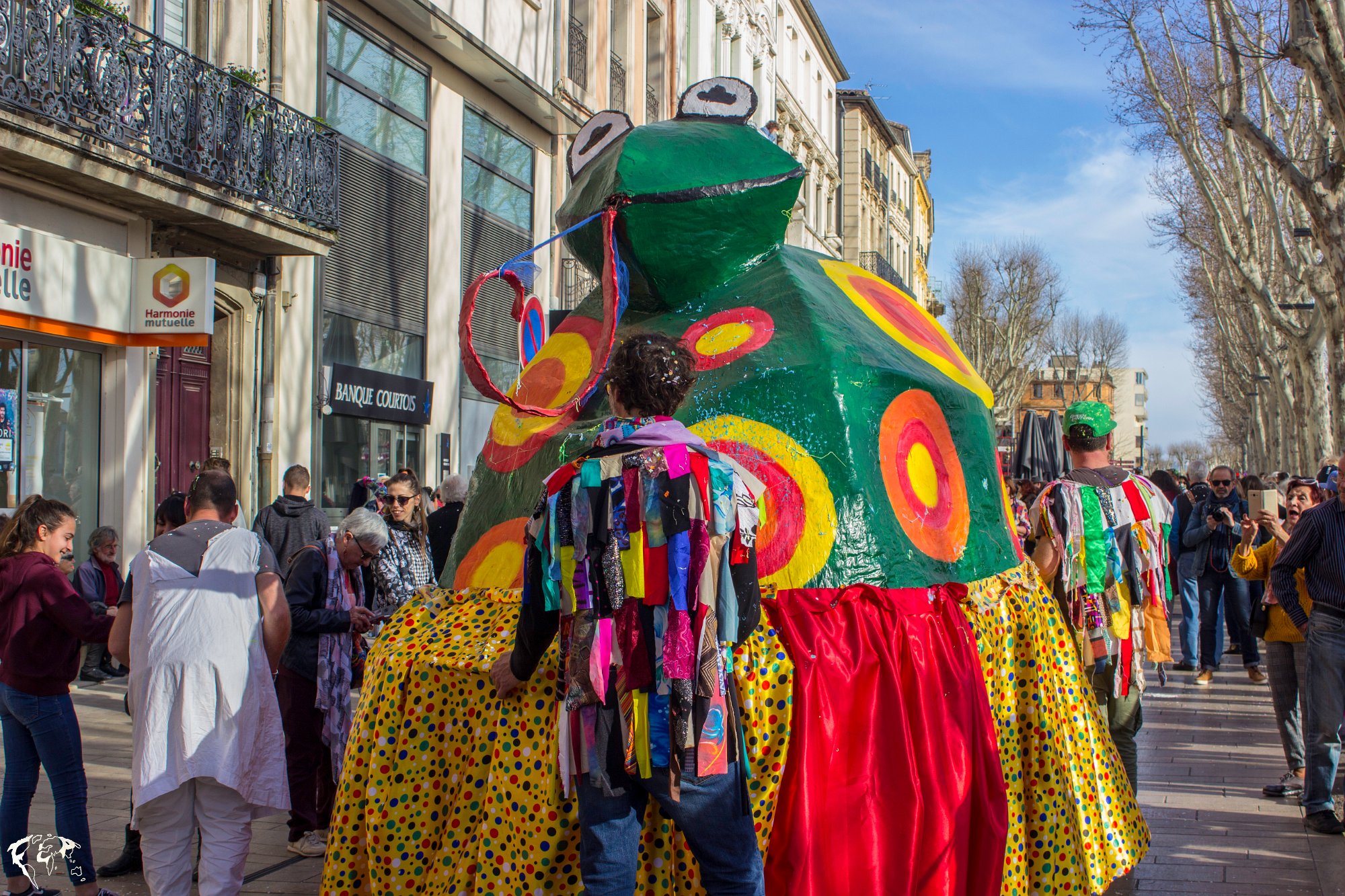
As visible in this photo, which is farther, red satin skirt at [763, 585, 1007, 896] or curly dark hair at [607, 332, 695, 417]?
red satin skirt at [763, 585, 1007, 896]

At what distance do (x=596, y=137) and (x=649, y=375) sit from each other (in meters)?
1.80

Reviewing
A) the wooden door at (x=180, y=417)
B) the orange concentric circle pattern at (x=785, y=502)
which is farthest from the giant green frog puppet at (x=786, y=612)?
the wooden door at (x=180, y=417)

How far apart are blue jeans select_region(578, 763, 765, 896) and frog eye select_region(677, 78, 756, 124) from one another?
2.37 meters

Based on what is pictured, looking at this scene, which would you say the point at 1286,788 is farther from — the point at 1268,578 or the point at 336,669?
the point at 336,669

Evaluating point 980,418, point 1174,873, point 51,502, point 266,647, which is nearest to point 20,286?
point 51,502

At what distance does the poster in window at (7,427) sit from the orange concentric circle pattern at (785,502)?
8460 millimetres

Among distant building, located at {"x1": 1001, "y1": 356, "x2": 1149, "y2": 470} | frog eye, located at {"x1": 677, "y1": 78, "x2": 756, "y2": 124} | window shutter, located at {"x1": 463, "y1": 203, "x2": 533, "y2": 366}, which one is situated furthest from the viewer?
distant building, located at {"x1": 1001, "y1": 356, "x2": 1149, "y2": 470}

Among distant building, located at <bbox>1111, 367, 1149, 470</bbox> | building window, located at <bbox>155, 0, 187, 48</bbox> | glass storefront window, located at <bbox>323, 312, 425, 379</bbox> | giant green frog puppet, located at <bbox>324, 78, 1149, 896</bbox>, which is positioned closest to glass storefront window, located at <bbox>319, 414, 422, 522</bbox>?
glass storefront window, located at <bbox>323, 312, 425, 379</bbox>

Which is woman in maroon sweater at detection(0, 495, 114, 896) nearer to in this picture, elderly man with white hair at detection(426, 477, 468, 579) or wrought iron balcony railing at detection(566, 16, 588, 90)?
elderly man with white hair at detection(426, 477, 468, 579)

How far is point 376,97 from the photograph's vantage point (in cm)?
1445

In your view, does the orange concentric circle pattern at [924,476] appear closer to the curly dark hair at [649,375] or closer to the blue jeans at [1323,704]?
the curly dark hair at [649,375]

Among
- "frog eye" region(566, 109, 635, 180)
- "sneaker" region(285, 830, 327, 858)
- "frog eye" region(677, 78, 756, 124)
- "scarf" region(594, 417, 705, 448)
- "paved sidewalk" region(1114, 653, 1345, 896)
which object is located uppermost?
"frog eye" region(677, 78, 756, 124)

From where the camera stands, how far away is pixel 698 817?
2.65 meters

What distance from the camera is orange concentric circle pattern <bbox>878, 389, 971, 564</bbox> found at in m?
3.41
